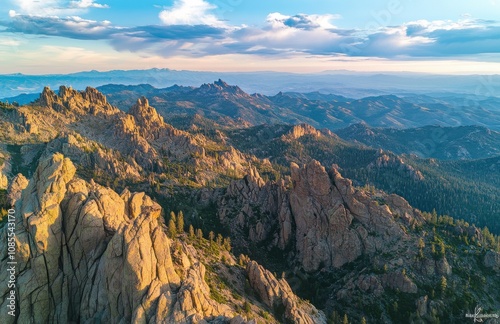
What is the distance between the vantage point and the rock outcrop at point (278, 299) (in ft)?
294

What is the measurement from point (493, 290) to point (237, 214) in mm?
112792

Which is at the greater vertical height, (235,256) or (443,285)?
(443,285)

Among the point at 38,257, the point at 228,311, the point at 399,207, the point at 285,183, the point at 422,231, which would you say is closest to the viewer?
the point at 38,257

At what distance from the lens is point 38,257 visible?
60.2 meters

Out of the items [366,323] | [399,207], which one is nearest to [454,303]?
[366,323]

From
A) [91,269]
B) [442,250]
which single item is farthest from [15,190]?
[442,250]

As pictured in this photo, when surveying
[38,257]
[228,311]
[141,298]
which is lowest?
[228,311]

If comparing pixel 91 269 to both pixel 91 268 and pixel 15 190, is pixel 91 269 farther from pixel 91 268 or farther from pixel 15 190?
pixel 15 190

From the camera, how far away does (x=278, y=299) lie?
93188mm

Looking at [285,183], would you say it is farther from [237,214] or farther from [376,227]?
[376,227]

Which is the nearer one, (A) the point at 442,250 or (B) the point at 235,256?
(A) the point at 442,250

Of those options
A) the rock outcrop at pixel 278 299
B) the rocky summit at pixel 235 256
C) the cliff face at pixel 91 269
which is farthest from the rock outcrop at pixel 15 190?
the rock outcrop at pixel 278 299

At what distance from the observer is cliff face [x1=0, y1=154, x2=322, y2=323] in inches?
2247

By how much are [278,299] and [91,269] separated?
52.9 m
